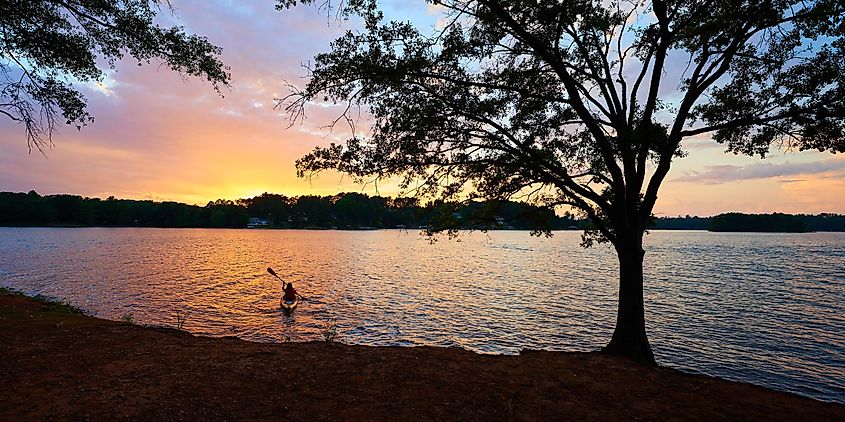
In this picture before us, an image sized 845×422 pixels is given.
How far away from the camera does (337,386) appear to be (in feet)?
29.0

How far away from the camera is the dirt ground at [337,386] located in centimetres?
747

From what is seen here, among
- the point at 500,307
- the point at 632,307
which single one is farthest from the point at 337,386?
the point at 500,307

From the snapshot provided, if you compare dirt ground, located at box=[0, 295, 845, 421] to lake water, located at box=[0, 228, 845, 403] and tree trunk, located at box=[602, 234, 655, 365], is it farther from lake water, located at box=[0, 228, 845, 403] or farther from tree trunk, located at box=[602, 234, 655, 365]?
lake water, located at box=[0, 228, 845, 403]

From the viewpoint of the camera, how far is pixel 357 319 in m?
24.3

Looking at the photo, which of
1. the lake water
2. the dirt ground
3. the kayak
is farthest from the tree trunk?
the kayak

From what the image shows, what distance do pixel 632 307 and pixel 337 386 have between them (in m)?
9.13

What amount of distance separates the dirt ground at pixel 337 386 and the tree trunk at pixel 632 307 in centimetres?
121

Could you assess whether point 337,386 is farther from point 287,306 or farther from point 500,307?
point 500,307

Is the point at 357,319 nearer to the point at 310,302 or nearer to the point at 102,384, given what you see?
the point at 310,302

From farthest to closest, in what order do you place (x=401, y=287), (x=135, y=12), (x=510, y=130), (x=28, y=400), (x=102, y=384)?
(x=401, y=287) → (x=510, y=130) → (x=135, y=12) → (x=102, y=384) → (x=28, y=400)

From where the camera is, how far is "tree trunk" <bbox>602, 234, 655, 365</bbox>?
12938 mm

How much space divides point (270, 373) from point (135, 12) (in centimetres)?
918

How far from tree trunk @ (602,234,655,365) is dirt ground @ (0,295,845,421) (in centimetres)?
121

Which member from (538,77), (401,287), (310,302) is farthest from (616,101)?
(401,287)
